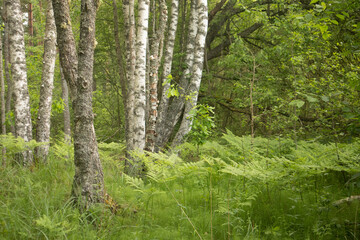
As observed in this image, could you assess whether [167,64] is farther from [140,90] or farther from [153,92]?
[140,90]

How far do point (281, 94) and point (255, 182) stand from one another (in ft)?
20.5

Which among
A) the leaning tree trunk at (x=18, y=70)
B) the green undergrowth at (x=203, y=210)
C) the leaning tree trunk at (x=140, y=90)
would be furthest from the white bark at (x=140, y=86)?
the leaning tree trunk at (x=18, y=70)

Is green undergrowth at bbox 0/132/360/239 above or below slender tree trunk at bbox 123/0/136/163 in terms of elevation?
below

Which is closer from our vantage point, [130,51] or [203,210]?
[203,210]

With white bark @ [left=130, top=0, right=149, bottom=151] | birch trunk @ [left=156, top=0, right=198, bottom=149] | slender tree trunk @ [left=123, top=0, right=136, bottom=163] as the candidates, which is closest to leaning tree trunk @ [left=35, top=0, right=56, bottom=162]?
slender tree trunk @ [left=123, top=0, right=136, bottom=163]

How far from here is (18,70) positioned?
230 inches

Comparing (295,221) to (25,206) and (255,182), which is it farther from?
(25,206)

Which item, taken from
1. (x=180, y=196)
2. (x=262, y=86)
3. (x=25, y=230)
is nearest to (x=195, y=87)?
(x=262, y=86)

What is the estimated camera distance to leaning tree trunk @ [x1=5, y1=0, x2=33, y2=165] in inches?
225

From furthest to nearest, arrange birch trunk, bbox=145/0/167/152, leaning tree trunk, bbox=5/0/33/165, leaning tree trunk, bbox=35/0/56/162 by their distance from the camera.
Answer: birch trunk, bbox=145/0/167/152 → leaning tree trunk, bbox=35/0/56/162 → leaning tree trunk, bbox=5/0/33/165

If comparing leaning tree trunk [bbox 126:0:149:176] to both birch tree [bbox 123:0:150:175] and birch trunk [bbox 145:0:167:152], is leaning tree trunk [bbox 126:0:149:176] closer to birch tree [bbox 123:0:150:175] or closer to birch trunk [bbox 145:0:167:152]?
birch tree [bbox 123:0:150:175]

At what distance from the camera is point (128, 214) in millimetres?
3408

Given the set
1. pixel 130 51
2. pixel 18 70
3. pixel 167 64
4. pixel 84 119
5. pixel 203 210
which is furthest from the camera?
pixel 167 64

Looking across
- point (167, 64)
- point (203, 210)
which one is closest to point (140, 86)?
point (167, 64)
